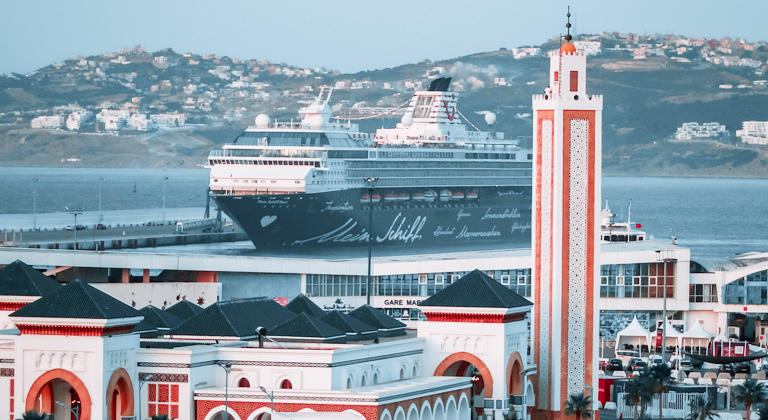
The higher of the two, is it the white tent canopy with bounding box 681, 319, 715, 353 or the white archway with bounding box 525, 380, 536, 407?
→ the white tent canopy with bounding box 681, 319, 715, 353

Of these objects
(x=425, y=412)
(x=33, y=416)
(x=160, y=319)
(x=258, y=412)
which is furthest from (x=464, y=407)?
(x=33, y=416)

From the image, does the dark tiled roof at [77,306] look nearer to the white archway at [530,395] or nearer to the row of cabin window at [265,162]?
the white archway at [530,395]

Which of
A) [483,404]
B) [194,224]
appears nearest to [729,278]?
[483,404]

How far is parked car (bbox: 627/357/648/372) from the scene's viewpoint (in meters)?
67.1

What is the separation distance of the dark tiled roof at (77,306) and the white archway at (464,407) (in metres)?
10.3

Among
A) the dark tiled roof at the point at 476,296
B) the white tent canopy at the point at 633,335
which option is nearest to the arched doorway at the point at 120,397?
the dark tiled roof at the point at 476,296

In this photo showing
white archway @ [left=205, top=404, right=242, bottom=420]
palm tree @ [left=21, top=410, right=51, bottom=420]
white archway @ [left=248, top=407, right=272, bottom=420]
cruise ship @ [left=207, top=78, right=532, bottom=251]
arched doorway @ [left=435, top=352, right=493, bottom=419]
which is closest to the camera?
palm tree @ [left=21, top=410, right=51, bottom=420]

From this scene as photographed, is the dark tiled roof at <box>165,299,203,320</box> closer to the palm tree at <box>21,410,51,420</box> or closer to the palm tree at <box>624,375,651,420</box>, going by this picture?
the palm tree at <box>21,410,51,420</box>

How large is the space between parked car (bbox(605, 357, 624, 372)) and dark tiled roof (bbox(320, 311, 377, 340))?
1302cm

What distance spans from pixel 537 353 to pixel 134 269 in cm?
2616

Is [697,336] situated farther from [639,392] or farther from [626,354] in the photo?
[639,392]

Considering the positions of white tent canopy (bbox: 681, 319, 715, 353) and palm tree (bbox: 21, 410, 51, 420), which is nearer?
palm tree (bbox: 21, 410, 51, 420)

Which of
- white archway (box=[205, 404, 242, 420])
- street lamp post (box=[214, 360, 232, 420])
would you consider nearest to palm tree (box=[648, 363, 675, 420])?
street lamp post (box=[214, 360, 232, 420])

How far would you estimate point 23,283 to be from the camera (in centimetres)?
5806
